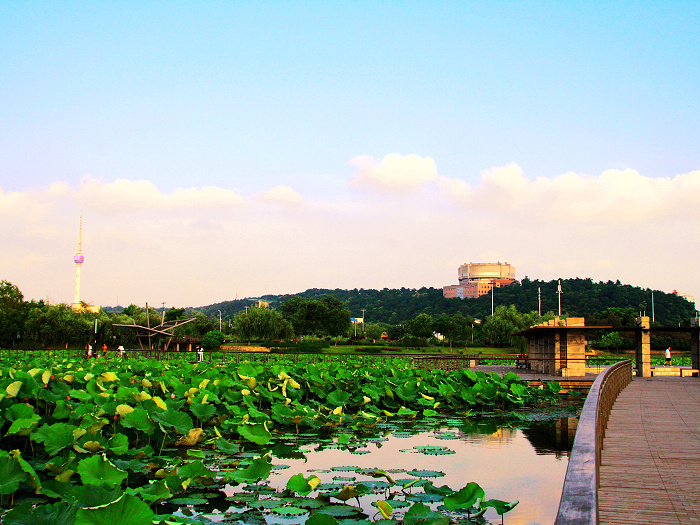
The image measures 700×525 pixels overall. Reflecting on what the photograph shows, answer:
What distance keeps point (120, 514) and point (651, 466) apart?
5.76 m

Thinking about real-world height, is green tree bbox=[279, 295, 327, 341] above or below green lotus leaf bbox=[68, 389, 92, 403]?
above

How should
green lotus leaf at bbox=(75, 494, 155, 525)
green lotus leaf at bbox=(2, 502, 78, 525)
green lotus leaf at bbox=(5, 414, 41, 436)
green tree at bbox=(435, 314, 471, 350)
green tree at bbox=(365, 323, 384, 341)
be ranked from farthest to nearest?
green tree at bbox=(365, 323, 384, 341)
green tree at bbox=(435, 314, 471, 350)
green lotus leaf at bbox=(5, 414, 41, 436)
green lotus leaf at bbox=(2, 502, 78, 525)
green lotus leaf at bbox=(75, 494, 155, 525)

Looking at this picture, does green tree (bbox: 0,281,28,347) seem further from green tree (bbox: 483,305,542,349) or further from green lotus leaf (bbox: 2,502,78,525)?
green lotus leaf (bbox: 2,502,78,525)

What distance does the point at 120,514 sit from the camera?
3.59 metres

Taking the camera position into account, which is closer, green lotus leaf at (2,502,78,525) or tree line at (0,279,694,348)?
green lotus leaf at (2,502,78,525)

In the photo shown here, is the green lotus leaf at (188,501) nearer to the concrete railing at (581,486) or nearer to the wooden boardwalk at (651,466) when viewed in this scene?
the concrete railing at (581,486)

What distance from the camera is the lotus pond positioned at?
5.23 metres

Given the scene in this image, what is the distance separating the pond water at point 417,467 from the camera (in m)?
5.83

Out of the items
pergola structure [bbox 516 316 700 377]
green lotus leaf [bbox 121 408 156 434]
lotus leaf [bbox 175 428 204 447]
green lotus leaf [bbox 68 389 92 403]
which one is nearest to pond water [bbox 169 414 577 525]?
lotus leaf [bbox 175 428 204 447]

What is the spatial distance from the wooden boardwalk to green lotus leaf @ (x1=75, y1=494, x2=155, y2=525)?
139 inches

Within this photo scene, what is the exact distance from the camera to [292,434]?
397 inches

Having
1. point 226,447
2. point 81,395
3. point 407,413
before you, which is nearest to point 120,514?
point 226,447

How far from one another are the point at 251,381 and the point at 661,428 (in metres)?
6.69

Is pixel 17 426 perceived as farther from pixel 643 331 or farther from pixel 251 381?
pixel 643 331
